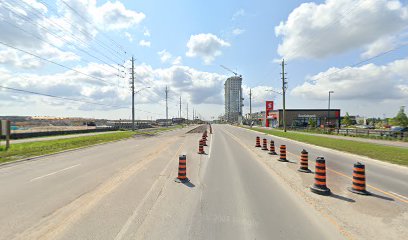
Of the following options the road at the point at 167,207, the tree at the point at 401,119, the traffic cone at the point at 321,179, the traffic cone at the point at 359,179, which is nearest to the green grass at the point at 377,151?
the road at the point at 167,207

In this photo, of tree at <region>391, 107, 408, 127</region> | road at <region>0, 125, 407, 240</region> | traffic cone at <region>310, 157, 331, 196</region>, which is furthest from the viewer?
tree at <region>391, 107, 408, 127</region>

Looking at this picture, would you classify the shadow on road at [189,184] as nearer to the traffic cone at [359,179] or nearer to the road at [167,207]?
the road at [167,207]

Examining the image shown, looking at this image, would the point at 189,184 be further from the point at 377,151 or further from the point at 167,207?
the point at 377,151

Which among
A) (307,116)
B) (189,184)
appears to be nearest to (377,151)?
(189,184)

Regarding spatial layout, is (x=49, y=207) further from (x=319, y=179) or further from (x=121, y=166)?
(x=319, y=179)

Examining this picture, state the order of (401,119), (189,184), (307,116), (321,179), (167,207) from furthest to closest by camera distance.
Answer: (307,116)
(401,119)
(189,184)
(321,179)
(167,207)

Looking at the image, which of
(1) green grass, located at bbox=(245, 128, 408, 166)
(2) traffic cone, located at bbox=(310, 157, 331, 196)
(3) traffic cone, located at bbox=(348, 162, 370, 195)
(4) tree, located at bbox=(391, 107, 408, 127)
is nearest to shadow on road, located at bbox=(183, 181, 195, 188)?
(2) traffic cone, located at bbox=(310, 157, 331, 196)

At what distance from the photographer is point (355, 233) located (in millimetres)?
4961

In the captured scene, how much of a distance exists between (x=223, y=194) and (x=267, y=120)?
84.8m

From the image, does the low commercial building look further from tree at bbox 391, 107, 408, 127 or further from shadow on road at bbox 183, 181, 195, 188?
shadow on road at bbox 183, 181, 195, 188

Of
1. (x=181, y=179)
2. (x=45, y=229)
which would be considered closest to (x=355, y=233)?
(x=181, y=179)

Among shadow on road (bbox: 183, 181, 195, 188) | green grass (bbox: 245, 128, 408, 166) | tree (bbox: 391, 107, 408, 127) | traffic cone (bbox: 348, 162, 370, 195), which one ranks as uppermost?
tree (bbox: 391, 107, 408, 127)

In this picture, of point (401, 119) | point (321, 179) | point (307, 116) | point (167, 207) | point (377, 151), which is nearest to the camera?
point (167, 207)

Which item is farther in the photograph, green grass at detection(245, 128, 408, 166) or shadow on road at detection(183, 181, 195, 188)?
green grass at detection(245, 128, 408, 166)
